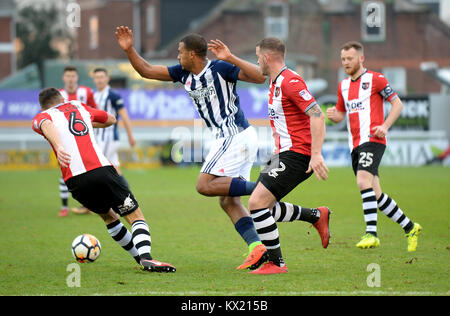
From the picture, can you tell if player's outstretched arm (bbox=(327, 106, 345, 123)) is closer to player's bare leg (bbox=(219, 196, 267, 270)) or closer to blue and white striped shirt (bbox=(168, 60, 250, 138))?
blue and white striped shirt (bbox=(168, 60, 250, 138))

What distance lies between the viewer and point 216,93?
738 centimetres

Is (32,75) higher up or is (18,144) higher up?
(32,75)

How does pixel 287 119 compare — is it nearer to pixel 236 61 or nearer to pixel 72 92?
pixel 236 61

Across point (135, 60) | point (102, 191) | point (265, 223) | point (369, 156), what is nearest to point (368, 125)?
point (369, 156)

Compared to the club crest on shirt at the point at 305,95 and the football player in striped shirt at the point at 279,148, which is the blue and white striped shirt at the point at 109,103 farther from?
the club crest on shirt at the point at 305,95

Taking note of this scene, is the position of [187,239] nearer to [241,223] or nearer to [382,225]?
[241,223]

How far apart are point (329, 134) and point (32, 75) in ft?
56.4

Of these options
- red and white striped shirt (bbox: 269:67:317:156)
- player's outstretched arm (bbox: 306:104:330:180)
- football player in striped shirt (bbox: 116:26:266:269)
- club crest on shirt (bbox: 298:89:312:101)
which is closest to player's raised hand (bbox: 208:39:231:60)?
football player in striped shirt (bbox: 116:26:266:269)

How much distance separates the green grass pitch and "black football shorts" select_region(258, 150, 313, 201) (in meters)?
0.82

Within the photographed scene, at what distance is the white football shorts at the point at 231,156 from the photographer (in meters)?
7.37

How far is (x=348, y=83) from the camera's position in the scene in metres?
8.91

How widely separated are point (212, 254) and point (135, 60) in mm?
2367

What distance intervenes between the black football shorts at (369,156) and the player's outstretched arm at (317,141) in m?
2.19
